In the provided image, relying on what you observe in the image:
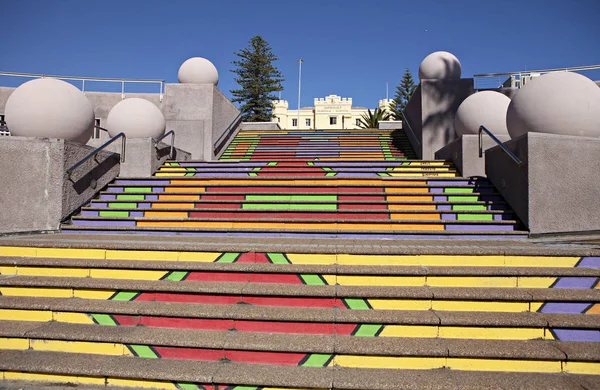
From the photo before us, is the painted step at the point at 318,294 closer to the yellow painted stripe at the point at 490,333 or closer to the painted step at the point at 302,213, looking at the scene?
the yellow painted stripe at the point at 490,333

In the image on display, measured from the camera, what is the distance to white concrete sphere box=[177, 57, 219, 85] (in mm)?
14817

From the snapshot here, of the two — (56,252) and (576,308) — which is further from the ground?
(56,252)

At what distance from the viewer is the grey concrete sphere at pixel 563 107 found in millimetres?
5898

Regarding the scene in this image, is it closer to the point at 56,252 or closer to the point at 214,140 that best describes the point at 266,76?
the point at 214,140

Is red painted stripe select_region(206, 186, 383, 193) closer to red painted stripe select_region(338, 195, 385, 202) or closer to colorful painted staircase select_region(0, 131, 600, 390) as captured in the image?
red painted stripe select_region(338, 195, 385, 202)

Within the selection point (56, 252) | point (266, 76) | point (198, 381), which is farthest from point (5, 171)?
point (266, 76)

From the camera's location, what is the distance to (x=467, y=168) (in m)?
7.63

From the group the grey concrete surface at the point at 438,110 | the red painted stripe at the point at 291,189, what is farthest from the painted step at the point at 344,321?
the grey concrete surface at the point at 438,110

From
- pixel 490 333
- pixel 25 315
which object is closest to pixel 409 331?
pixel 490 333

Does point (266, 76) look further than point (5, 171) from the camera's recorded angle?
Yes

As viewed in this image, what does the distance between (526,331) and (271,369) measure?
2.35 meters

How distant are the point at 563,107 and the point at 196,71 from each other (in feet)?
41.7

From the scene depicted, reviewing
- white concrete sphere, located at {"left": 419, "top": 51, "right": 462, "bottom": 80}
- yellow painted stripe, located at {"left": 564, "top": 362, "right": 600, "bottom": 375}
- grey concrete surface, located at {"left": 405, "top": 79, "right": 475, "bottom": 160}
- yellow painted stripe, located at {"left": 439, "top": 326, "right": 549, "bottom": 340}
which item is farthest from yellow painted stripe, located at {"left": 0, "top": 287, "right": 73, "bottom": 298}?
white concrete sphere, located at {"left": 419, "top": 51, "right": 462, "bottom": 80}

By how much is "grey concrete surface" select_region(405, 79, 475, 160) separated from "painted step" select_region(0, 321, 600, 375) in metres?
9.60
